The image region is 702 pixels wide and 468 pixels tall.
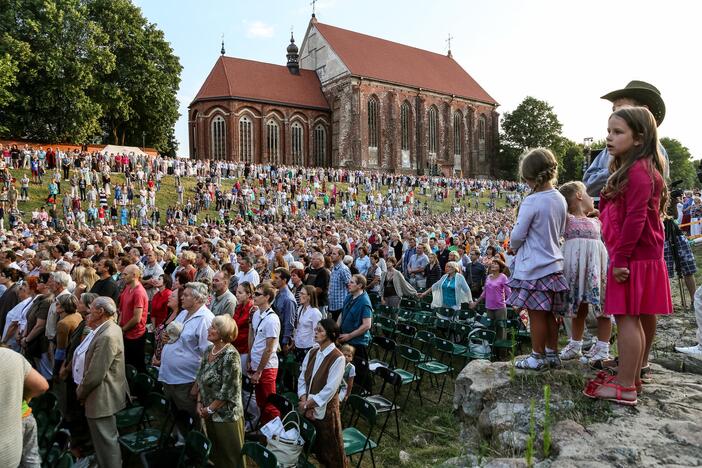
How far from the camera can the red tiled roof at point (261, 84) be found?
1725 inches

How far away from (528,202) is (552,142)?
6377 cm

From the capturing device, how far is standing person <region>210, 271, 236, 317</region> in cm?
575

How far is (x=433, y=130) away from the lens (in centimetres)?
5472

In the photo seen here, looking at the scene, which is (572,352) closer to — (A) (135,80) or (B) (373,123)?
(A) (135,80)

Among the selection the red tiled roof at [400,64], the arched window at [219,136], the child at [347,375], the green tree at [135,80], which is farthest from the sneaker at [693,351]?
the red tiled roof at [400,64]

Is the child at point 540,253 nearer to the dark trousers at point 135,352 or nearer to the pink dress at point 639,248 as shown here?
the pink dress at point 639,248

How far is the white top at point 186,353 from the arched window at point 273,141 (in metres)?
41.3

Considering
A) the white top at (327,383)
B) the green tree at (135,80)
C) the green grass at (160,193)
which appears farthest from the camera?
the green tree at (135,80)

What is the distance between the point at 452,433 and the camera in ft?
17.2

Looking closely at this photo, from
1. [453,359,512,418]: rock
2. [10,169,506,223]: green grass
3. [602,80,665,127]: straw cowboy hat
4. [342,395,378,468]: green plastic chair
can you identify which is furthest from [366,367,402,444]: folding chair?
[10,169,506,223]: green grass

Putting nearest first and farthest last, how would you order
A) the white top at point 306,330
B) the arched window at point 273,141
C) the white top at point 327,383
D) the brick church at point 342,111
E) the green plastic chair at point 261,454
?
the green plastic chair at point 261,454 → the white top at point 327,383 → the white top at point 306,330 → the brick church at point 342,111 → the arched window at point 273,141

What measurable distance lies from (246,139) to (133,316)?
39966mm

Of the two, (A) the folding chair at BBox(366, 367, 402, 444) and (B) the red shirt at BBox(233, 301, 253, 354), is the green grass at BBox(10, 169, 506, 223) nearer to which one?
(B) the red shirt at BBox(233, 301, 253, 354)

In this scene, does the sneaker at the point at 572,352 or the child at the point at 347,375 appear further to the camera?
the child at the point at 347,375
